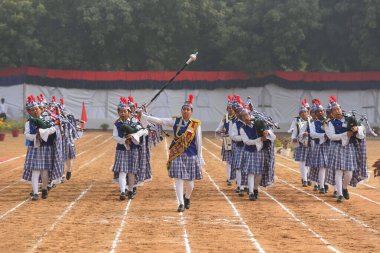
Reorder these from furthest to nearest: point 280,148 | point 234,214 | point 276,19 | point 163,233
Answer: point 276,19
point 280,148
point 234,214
point 163,233

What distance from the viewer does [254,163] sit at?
48.1ft

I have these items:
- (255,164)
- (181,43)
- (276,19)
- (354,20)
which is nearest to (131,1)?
(181,43)

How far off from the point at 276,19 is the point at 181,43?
725cm

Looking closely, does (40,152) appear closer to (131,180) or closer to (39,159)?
(39,159)

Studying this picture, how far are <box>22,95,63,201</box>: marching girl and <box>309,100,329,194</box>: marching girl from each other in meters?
5.09

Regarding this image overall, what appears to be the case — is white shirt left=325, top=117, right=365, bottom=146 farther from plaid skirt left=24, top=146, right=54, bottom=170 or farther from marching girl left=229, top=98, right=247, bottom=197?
plaid skirt left=24, top=146, right=54, bottom=170

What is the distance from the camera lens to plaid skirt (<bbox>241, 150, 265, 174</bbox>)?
14.6 meters

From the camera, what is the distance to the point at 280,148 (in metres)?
30.1

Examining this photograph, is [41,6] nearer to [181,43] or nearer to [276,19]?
[181,43]

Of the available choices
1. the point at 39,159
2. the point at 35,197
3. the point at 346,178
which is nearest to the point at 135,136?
the point at 39,159

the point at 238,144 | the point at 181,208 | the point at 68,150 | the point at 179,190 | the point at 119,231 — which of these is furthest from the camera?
the point at 68,150

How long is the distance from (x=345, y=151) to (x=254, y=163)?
1657 millimetres

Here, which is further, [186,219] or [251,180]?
[251,180]

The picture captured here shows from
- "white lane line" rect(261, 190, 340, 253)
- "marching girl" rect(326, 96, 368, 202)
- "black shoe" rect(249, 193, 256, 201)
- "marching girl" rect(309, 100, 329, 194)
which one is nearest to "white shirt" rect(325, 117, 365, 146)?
"marching girl" rect(326, 96, 368, 202)
